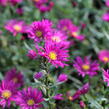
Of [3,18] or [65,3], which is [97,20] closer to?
[65,3]

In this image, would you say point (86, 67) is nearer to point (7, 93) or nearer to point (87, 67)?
point (87, 67)

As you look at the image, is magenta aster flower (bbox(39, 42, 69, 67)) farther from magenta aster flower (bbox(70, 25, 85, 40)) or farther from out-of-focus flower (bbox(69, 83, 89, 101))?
magenta aster flower (bbox(70, 25, 85, 40))

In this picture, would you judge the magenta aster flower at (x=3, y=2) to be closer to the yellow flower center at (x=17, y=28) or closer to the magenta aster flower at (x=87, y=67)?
the yellow flower center at (x=17, y=28)

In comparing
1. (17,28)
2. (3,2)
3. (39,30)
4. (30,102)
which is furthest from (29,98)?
(3,2)

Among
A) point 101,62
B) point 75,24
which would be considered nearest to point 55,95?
point 101,62

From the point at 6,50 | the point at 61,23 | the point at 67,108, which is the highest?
the point at 61,23

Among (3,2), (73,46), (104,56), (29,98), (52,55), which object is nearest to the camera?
(52,55)

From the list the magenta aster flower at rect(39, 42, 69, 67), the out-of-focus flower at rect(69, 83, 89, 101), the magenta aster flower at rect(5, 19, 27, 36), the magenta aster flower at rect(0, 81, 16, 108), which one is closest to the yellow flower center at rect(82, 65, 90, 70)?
the out-of-focus flower at rect(69, 83, 89, 101)
